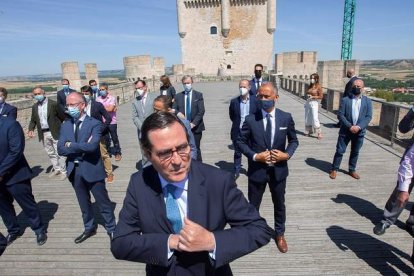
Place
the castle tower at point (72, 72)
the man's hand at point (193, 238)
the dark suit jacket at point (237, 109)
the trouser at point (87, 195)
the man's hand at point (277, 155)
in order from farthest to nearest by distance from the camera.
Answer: the castle tower at point (72, 72) → the dark suit jacket at point (237, 109) → the trouser at point (87, 195) → the man's hand at point (277, 155) → the man's hand at point (193, 238)

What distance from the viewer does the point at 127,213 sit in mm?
1531

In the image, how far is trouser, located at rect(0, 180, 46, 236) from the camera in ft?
12.6

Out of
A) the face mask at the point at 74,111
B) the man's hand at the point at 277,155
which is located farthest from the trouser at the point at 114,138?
the man's hand at the point at 277,155

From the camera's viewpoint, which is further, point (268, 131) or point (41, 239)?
point (41, 239)

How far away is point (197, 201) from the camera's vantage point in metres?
1.46

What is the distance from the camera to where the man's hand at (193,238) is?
129 cm

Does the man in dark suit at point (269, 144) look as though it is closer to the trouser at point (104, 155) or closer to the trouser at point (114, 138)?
the trouser at point (104, 155)

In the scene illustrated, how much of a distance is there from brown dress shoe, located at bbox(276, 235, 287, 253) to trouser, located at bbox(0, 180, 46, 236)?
11.1ft

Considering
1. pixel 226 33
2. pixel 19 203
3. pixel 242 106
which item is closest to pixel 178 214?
pixel 19 203

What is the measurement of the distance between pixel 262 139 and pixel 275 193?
726 millimetres

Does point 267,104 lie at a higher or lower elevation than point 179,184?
higher

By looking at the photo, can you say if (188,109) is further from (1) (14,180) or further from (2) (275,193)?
(1) (14,180)

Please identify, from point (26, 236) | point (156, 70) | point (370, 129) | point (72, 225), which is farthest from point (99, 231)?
point (156, 70)

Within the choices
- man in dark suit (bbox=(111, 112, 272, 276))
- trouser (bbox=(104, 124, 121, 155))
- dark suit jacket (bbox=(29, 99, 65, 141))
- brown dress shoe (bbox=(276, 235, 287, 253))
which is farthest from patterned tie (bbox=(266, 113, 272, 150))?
trouser (bbox=(104, 124, 121, 155))
